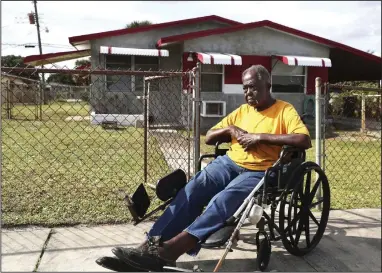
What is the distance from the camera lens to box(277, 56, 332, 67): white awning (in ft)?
43.4

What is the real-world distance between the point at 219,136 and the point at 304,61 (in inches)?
439

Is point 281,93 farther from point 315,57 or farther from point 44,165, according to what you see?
point 44,165

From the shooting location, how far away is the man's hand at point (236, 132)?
2998 millimetres

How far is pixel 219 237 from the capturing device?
2.60 meters

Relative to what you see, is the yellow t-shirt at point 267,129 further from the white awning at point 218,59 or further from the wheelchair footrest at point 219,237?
the white awning at point 218,59

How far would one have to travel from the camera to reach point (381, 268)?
295cm

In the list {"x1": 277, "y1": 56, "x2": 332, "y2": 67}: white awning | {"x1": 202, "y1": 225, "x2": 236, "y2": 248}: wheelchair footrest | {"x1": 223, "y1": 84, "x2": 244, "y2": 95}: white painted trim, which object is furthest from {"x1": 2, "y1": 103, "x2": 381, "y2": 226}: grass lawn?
{"x1": 223, "y1": 84, "x2": 244, "y2": 95}: white painted trim

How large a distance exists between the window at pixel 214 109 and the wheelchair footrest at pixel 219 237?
10.4 m

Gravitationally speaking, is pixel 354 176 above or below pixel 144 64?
below

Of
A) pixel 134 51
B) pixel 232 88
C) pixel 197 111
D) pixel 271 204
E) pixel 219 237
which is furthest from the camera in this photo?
pixel 232 88

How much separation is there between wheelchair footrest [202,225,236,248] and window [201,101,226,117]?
34.0 feet

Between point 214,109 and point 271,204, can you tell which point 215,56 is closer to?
point 214,109

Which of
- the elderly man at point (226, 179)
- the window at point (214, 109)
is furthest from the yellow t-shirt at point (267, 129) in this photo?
the window at point (214, 109)

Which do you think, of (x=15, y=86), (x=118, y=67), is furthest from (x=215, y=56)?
(x=15, y=86)
